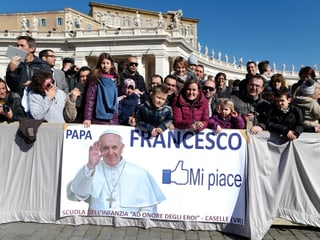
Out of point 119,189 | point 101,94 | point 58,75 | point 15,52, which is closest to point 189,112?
point 101,94

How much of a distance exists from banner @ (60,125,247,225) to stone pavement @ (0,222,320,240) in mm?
205

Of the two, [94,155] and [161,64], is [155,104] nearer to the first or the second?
[94,155]

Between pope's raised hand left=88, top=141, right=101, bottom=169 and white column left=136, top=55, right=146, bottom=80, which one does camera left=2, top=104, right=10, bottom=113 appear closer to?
pope's raised hand left=88, top=141, right=101, bottom=169

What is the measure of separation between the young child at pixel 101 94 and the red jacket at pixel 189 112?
3.69ft

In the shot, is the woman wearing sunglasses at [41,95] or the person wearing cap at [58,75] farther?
the person wearing cap at [58,75]

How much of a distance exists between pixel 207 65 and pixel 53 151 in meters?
60.4

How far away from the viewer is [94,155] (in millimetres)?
5270

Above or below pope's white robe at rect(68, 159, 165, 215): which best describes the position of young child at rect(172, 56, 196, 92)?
above

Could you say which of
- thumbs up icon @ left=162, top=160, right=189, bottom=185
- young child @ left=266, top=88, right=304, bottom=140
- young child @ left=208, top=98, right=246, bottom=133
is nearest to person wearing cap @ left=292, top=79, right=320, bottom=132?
young child @ left=266, top=88, right=304, bottom=140

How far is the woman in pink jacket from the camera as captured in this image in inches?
200

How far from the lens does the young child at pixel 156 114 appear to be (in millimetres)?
5109

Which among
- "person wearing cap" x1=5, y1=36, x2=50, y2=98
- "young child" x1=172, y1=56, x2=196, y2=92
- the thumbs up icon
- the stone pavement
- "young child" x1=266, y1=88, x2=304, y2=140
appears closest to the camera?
the stone pavement

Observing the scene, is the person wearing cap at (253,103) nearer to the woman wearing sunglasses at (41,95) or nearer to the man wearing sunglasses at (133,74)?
the man wearing sunglasses at (133,74)

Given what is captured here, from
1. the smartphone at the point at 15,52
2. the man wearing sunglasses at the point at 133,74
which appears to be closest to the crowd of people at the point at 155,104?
the smartphone at the point at 15,52
